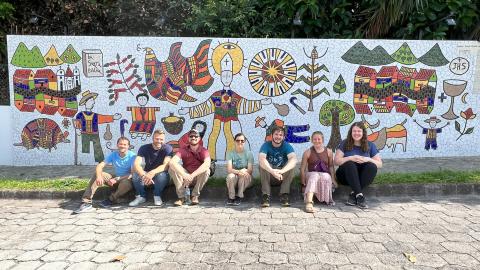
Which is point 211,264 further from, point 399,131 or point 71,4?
point 71,4

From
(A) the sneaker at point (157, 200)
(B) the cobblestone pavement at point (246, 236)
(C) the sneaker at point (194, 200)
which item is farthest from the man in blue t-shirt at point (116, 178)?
(C) the sneaker at point (194, 200)

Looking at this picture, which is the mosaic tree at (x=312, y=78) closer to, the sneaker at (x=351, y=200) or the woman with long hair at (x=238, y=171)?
the woman with long hair at (x=238, y=171)

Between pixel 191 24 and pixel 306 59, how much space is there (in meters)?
3.33

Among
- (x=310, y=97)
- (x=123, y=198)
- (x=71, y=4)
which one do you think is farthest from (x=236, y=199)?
(x=71, y=4)

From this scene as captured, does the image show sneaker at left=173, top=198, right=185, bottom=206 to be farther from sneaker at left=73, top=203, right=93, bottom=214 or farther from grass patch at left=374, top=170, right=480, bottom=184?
grass patch at left=374, top=170, right=480, bottom=184

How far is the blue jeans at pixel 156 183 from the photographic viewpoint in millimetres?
5793

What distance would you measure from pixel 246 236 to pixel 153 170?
193 centimetres

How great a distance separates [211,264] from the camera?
3.80 metres

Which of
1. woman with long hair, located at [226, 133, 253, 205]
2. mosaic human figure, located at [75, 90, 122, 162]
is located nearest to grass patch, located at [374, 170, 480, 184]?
woman with long hair, located at [226, 133, 253, 205]

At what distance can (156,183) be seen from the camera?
19.0ft

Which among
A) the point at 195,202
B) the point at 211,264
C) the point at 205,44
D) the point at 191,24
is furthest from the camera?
the point at 191,24

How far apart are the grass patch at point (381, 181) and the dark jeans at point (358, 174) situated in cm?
47

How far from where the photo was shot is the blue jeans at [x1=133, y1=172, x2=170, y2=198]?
579 centimetres

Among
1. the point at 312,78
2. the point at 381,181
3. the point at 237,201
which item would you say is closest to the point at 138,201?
the point at 237,201
